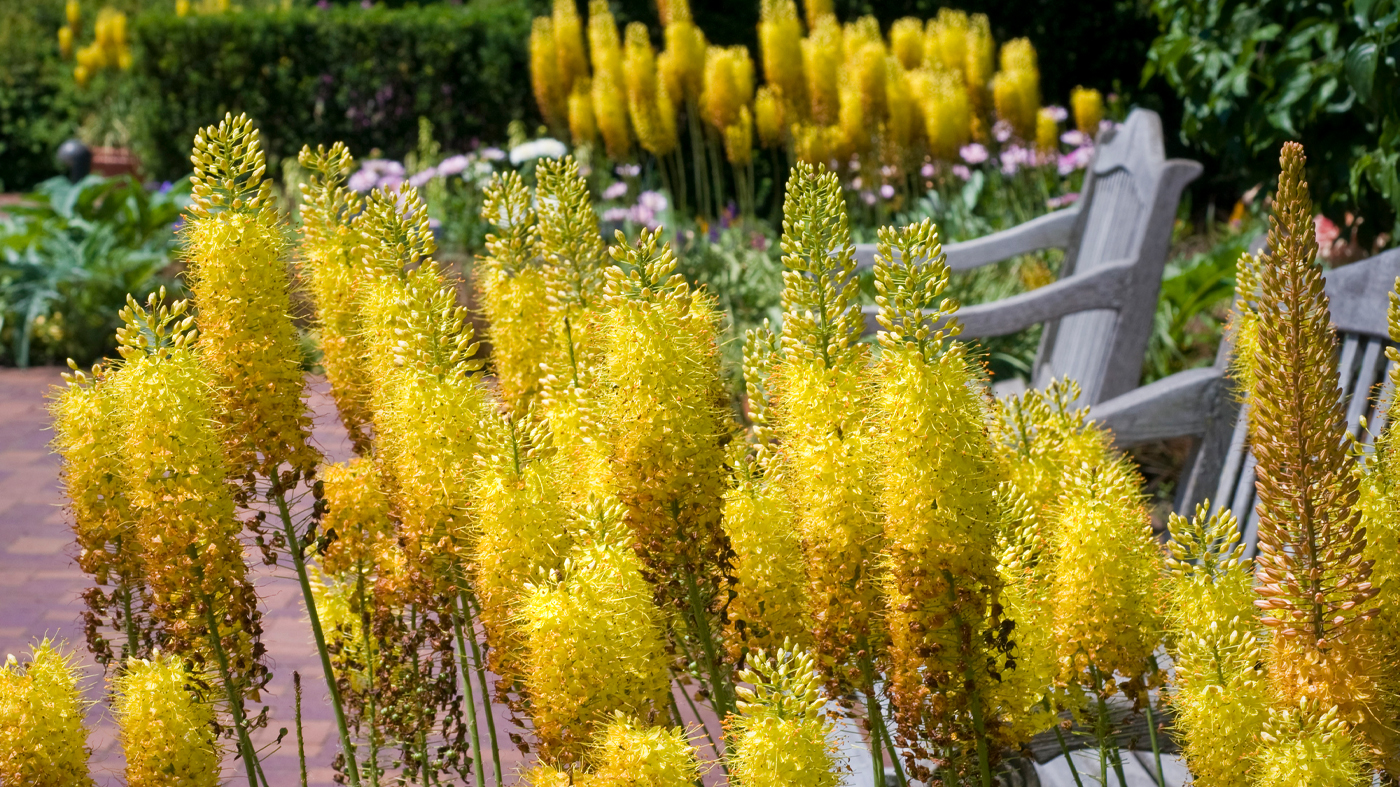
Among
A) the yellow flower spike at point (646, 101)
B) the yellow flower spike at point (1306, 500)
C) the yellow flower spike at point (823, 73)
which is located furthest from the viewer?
the yellow flower spike at point (646, 101)

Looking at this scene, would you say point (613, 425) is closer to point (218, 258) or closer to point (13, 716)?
point (218, 258)

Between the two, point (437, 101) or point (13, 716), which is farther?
point (437, 101)

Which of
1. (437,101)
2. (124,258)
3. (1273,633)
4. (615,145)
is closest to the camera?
(1273,633)

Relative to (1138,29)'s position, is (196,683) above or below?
below

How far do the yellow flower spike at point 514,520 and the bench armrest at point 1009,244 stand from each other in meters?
3.10

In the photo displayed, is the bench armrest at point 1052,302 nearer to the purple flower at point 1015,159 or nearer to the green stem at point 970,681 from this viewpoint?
the green stem at point 970,681

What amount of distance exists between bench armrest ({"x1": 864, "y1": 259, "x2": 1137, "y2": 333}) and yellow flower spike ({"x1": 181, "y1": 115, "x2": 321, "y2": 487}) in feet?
8.01

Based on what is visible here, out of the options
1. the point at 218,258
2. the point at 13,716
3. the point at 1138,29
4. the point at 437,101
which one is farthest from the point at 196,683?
the point at 437,101

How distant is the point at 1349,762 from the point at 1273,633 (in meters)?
0.15

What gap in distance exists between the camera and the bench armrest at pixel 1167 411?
3.17 metres

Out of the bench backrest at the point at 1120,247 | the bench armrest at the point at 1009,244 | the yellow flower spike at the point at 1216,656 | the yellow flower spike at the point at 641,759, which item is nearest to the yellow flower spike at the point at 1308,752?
the yellow flower spike at the point at 1216,656

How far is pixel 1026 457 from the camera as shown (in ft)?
5.86

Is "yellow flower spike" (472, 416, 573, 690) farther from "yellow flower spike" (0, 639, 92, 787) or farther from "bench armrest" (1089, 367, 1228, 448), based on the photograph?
"bench armrest" (1089, 367, 1228, 448)

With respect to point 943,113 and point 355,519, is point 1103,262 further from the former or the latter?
point 355,519
